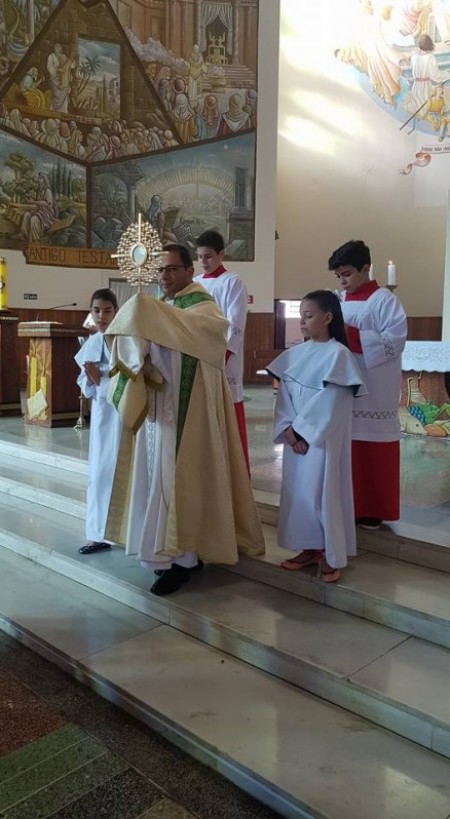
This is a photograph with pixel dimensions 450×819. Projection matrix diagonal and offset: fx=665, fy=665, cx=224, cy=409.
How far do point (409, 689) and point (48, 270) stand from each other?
9.94 meters

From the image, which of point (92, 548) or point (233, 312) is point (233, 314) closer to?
point (233, 312)

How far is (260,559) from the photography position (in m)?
3.15

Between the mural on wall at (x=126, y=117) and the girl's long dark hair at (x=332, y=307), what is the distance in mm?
8841

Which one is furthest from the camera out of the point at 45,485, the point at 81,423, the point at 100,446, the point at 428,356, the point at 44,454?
the point at 81,423

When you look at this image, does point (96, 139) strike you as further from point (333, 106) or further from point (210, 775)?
point (210, 775)

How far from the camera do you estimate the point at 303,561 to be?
3.05m

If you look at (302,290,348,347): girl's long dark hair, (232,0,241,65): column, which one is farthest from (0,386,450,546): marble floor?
(232,0,241,65): column

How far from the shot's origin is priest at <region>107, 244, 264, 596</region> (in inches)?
112

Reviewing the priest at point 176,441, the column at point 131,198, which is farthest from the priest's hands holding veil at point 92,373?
the column at point 131,198

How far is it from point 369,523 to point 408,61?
1235 centimetres

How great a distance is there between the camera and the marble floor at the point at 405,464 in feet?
11.0

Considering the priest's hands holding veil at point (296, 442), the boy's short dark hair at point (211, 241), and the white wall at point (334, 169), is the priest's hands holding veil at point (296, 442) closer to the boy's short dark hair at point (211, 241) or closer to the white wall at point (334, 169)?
A: the boy's short dark hair at point (211, 241)

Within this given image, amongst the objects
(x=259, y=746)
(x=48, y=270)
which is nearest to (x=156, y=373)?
(x=259, y=746)

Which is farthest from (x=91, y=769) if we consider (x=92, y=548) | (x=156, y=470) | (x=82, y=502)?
(x=82, y=502)
